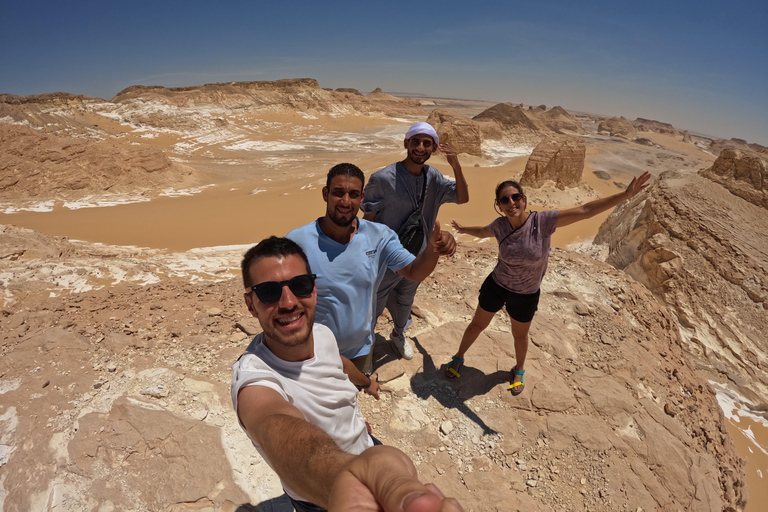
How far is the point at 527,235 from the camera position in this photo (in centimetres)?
280

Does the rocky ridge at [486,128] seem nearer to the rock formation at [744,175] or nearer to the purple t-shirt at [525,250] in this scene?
the rock formation at [744,175]

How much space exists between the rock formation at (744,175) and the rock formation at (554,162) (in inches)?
334

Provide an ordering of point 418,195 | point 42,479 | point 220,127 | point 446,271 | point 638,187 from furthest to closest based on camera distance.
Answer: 1. point 220,127
2. point 446,271
3. point 418,195
4. point 638,187
5. point 42,479

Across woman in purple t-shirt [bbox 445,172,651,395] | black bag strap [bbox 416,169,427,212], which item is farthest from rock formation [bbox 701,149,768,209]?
black bag strap [bbox 416,169,427,212]

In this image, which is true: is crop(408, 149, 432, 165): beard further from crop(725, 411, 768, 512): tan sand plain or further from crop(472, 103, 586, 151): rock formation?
crop(472, 103, 586, 151): rock formation

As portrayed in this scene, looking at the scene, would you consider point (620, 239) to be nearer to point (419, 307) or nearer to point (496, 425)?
point (419, 307)

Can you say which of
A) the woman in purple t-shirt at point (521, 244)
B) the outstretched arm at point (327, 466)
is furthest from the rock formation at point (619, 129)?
the outstretched arm at point (327, 466)

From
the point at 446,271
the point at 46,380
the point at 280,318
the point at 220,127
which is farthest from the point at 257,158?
the point at 280,318

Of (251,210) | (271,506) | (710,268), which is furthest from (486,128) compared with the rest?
(271,506)

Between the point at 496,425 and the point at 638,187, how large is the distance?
217cm

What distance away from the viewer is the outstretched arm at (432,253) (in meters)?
1.99

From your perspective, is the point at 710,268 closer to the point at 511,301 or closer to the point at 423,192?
the point at 511,301

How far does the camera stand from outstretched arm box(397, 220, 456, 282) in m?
1.99

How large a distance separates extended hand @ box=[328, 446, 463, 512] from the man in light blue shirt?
126cm
